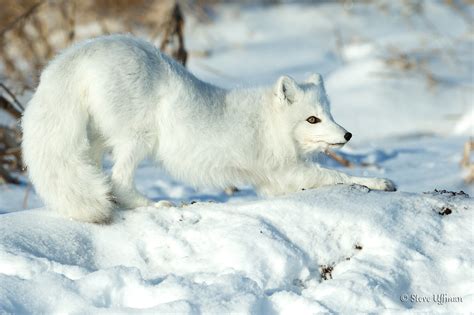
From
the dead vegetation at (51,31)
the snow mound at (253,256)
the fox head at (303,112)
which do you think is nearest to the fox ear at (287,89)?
the fox head at (303,112)

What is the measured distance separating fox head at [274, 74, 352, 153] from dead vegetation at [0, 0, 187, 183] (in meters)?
2.45

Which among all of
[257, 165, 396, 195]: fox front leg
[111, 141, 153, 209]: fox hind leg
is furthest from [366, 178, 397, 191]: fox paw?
[111, 141, 153, 209]: fox hind leg

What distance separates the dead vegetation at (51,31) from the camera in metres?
6.05

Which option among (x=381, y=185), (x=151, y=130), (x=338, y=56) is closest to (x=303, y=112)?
(x=381, y=185)

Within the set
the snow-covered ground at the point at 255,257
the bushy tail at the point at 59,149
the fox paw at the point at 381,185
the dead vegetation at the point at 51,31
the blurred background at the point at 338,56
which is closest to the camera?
the snow-covered ground at the point at 255,257

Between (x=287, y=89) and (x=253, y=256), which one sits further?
(x=287, y=89)

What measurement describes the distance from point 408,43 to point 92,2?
4392mm

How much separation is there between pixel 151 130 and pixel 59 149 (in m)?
0.46

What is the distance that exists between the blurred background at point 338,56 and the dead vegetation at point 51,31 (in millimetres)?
17

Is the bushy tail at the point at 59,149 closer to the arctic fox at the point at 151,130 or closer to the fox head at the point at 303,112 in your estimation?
the arctic fox at the point at 151,130

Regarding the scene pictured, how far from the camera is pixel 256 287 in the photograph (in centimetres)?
270

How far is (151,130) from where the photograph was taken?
3.52 m

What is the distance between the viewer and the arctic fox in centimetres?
339

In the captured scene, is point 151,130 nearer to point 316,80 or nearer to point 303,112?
point 303,112
